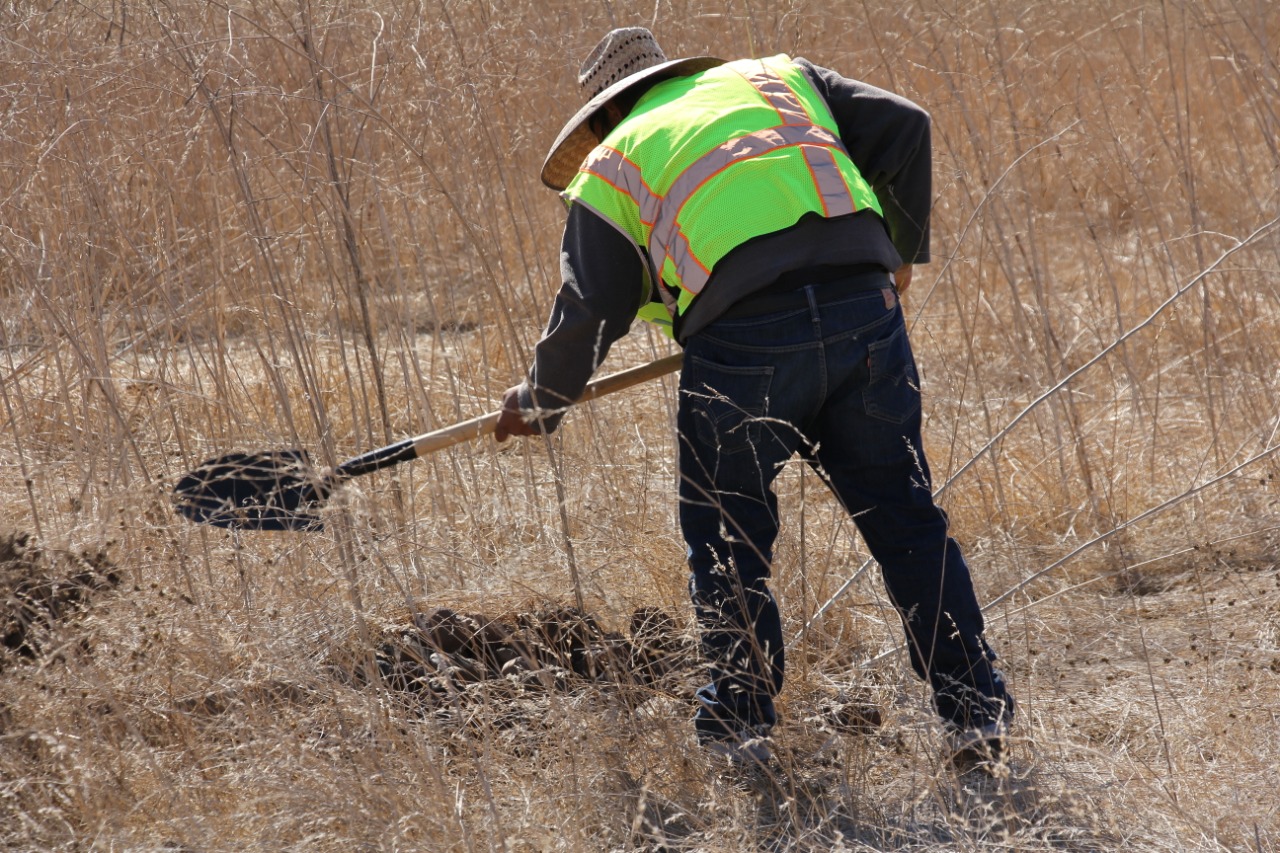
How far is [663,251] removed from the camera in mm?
2520

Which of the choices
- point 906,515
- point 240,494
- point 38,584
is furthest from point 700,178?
point 38,584

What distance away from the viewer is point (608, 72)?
2.77 m

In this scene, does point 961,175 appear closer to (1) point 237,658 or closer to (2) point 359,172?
(2) point 359,172

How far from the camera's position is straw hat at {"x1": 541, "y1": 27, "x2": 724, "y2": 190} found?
2689mm

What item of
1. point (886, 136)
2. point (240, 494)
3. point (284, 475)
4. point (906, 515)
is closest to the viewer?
point (906, 515)

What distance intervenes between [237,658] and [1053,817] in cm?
192

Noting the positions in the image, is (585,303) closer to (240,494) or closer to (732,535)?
(732,535)

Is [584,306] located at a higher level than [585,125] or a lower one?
lower

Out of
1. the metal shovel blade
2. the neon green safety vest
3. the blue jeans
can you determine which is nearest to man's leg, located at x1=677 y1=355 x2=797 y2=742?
the blue jeans

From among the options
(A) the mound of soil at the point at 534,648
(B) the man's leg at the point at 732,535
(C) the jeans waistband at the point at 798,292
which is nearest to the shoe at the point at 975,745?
(B) the man's leg at the point at 732,535

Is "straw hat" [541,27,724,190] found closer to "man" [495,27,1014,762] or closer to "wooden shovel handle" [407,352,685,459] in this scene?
"man" [495,27,1014,762]

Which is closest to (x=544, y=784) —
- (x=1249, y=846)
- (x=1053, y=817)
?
(x=1053, y=817)

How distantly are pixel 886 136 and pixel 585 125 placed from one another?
678 mm

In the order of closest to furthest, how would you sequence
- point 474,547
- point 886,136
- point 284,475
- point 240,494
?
point 886,136
point 284,475
point 240,494
point 474,547
